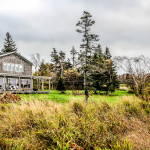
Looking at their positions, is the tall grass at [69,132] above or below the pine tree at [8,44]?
below

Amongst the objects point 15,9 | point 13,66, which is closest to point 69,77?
point 13,66

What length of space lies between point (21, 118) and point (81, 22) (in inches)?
556

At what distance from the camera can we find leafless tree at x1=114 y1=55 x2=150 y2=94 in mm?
19938

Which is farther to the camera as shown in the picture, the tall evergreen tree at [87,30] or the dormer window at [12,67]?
the dormer window at [12,67]

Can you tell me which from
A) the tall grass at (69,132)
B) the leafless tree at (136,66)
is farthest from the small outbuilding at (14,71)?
the tall grass at (69,132)

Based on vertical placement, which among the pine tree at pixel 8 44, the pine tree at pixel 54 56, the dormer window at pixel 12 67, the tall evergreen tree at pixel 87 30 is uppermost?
the pine tree at pixel 8 44

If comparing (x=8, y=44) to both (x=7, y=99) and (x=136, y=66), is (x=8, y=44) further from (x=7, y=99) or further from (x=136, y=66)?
(x=7, y=99)

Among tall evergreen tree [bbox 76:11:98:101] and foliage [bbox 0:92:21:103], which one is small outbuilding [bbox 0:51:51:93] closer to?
tall evergreen tree [bbox 76:11:98:101]

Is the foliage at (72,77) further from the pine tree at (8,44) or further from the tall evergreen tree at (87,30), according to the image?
the pine tree at (8,44)

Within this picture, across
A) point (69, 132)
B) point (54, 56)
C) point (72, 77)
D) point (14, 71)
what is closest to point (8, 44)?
point (54, 56)

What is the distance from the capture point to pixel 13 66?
20.0 m

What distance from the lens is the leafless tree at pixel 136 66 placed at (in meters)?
19.9

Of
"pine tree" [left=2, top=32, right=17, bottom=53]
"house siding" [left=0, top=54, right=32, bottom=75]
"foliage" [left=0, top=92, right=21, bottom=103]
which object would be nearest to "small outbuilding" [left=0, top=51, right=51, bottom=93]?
"house siding" [left=0, top=54, right=32, bottom=75]

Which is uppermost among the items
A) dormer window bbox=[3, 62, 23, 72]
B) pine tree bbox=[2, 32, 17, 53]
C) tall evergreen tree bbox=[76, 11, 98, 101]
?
pine tree bbox=[2, 32, 17, 53]
